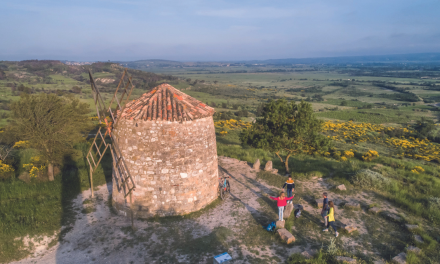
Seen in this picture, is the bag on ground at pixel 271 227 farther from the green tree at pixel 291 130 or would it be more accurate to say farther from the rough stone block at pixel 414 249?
the green tree at pixel 291 130

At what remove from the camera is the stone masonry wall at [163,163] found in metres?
10.6

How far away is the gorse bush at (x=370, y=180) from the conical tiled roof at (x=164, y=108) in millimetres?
10194

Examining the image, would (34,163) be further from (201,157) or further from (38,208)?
(201,157)

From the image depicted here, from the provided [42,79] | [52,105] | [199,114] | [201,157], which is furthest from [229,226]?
[42,79]

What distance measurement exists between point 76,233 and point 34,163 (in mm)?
8767

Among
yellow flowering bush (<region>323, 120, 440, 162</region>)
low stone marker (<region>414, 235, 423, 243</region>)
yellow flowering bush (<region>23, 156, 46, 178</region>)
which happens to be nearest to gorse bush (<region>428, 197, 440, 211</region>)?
low stone marker (<region>414, 235, 423, 243</region>)

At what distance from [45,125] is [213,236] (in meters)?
12.4

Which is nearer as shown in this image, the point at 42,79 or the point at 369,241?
the point at 369,241

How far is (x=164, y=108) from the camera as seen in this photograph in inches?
430

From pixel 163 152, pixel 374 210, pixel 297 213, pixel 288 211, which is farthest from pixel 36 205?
pixel 374 210

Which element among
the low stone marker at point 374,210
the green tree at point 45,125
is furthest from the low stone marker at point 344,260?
the green tree at point 45,125

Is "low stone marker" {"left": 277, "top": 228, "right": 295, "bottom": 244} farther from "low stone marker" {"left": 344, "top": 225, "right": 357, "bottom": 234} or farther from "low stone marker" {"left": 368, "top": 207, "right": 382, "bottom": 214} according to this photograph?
"low stone marker" {"left": 368, "top": 207, "right": 382, "bottom": 214}

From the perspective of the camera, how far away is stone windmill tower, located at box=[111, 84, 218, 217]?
Answer: 34.8 ft

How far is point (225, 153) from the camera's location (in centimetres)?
2197
